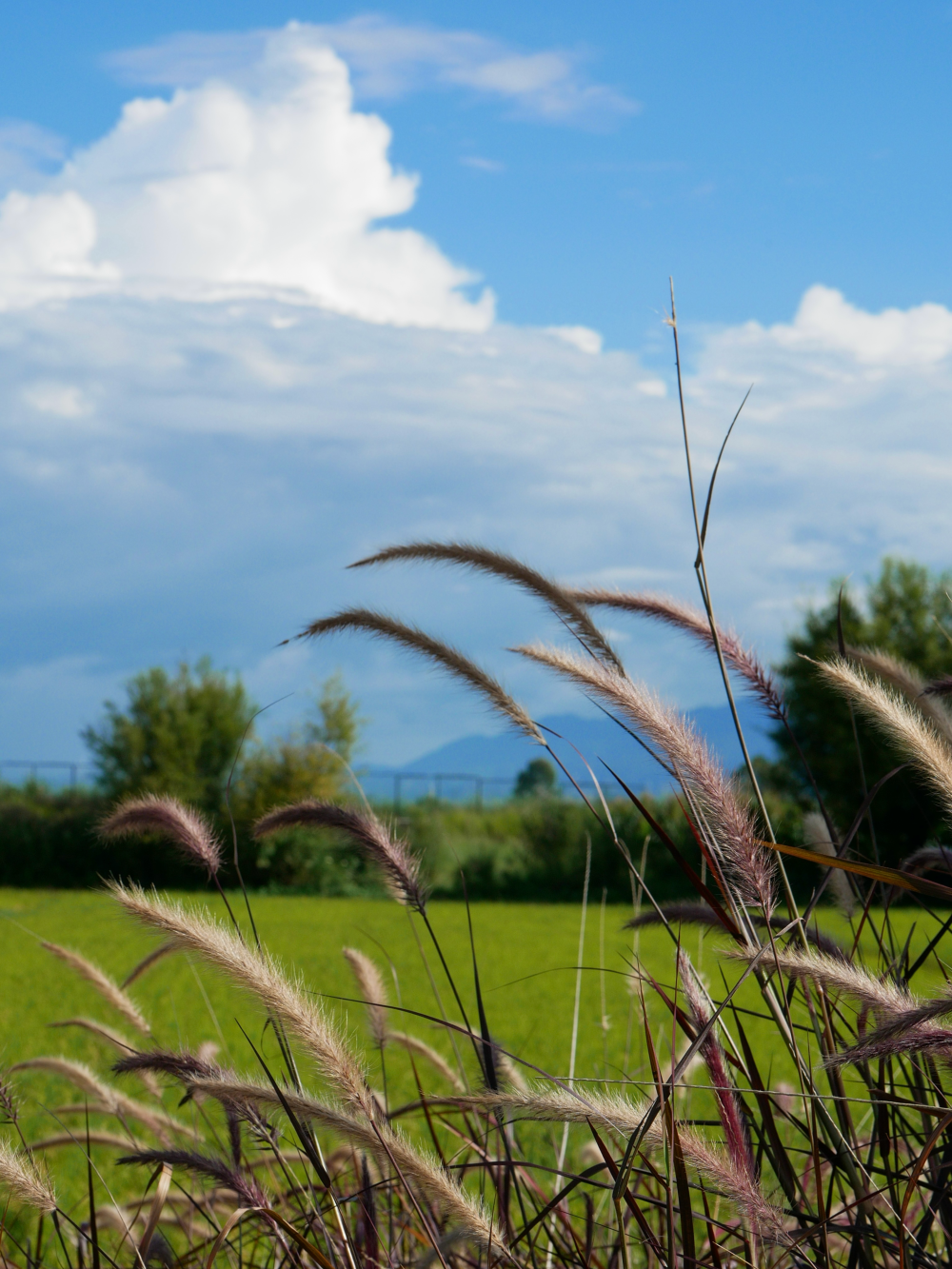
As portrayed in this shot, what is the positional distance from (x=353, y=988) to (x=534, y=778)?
16545 millimetres

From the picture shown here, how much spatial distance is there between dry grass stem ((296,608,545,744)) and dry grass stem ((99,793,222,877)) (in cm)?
29

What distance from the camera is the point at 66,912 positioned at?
1327 centimetres

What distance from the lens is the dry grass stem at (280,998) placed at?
0.90 metres

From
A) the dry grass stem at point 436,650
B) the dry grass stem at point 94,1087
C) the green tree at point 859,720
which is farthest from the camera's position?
the green tree at point 859,720

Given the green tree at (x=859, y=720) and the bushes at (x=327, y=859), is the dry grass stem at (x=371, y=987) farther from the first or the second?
the bushes at (x=327, y=859)

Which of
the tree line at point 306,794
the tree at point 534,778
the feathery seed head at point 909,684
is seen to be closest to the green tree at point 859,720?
the tree line at point 306,794

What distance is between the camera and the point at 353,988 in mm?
6992

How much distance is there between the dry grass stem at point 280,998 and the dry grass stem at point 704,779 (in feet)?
1.26

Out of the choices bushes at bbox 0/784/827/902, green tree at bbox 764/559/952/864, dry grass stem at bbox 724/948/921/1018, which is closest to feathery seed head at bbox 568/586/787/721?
dry grass stem at bbox 724/948/921/1018

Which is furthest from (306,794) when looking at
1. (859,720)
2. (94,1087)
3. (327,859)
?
(94,1087)

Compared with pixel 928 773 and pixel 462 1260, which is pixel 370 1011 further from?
pixel 928 773

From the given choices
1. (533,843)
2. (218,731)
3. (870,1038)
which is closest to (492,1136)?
(870,1038)

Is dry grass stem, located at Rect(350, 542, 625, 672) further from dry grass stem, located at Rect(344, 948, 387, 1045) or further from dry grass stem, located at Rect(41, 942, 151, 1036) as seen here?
dry grass stem, located at Rect(41, 942, 151, 1036)

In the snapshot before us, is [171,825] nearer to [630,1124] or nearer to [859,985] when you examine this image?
[630,1124]
